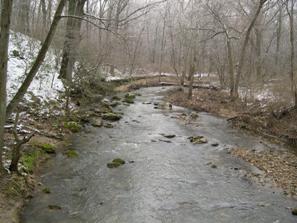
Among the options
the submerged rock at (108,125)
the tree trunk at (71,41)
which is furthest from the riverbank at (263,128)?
the tree trunk at (71,41)

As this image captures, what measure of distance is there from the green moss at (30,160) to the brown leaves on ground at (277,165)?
7.13 m

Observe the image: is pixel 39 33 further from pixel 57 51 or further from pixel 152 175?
pixel 152 175

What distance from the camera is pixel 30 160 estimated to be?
970 centimetres

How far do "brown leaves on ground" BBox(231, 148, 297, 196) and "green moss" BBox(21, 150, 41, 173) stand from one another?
7.13 meters

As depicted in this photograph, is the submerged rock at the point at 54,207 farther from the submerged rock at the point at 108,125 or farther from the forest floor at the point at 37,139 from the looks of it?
the submerged rock at the point at 108,125

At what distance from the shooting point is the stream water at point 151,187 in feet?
25.6

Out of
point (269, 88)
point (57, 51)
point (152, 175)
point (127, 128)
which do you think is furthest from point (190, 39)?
point (152, 175)

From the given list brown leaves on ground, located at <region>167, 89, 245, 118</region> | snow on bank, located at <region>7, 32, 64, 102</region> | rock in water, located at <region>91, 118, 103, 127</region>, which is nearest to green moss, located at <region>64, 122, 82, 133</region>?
rock in water, located at <region>91, 118, 103, 127</region>

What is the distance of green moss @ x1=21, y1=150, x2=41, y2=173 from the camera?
9234mm

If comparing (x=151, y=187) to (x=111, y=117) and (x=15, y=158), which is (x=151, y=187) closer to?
(x=15, y=158)

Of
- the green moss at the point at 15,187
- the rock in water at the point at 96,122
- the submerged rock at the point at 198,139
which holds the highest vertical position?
the rock in water at the point at 96,122

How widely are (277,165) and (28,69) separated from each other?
11613 millimetres

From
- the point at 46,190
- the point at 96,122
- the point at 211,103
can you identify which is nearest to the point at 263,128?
the point at 211,103

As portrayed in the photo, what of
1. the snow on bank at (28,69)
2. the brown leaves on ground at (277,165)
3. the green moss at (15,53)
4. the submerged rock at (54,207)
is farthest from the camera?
the green moss at (15,53)
